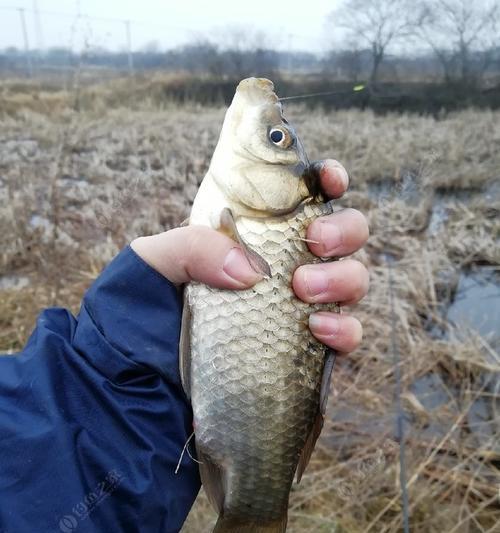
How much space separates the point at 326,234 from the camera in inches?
64.1

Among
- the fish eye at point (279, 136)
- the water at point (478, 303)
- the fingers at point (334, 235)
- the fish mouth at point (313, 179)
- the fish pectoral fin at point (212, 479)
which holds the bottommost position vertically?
the water at point (478, 303)

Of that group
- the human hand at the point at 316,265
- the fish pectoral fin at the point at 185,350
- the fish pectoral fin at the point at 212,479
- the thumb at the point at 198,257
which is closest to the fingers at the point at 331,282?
the human hand at the point at 316,265

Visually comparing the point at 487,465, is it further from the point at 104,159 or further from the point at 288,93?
the point at 288,93

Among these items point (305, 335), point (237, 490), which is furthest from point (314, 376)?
point (237, 490)

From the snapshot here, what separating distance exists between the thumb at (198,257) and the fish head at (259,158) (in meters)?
0.13

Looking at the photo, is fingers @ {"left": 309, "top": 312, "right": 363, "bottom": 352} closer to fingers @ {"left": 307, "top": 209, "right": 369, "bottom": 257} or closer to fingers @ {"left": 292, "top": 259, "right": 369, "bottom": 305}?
fingers @ {"left": 292, "top": 259, "right": 369, "bottom": 305}

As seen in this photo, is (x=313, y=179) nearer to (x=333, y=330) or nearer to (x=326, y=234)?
(x=326, y=234)

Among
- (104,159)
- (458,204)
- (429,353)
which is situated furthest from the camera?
(104,159)

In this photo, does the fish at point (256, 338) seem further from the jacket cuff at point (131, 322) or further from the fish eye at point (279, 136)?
the jacket cuff at point (131, 322)

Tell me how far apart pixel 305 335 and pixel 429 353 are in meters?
3.80

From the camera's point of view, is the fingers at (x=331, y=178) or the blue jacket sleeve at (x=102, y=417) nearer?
the blue jacket sleeve at (x=102, y=417)

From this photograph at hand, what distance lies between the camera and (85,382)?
1647mm

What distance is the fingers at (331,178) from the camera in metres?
1.65

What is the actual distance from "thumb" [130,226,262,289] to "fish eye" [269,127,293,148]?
340mm
